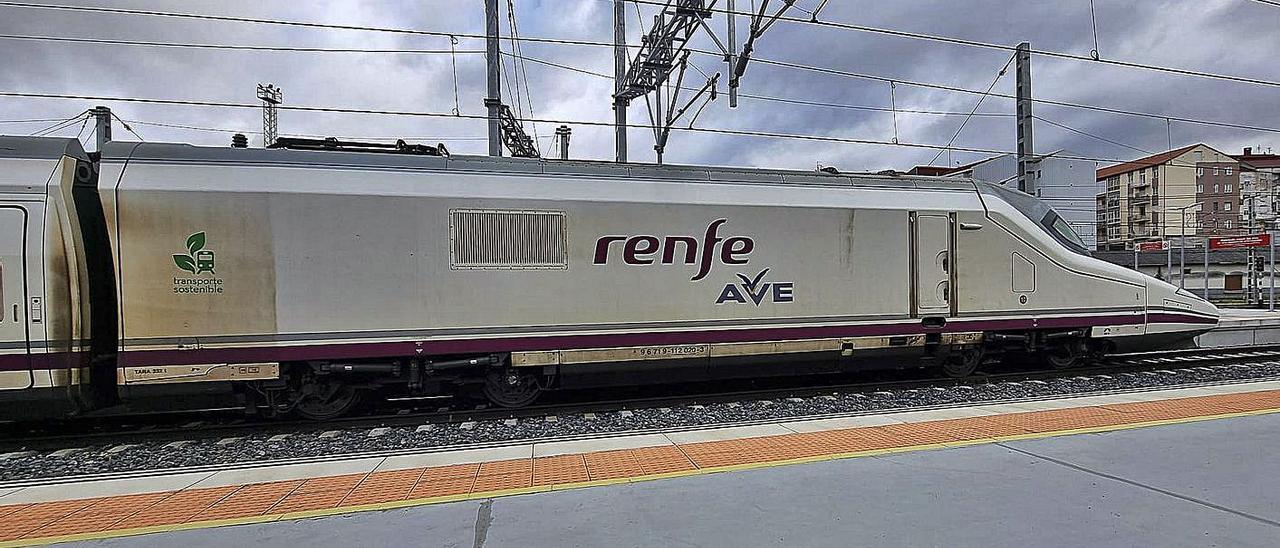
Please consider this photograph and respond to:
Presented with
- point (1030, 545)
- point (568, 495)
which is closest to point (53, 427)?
point (568, 495)

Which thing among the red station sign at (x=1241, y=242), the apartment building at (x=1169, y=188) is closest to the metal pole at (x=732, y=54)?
the red station sign at (x=1241, y=242)

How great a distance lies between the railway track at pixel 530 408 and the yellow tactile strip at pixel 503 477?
261 centimetres

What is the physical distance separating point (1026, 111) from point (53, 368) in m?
15.6

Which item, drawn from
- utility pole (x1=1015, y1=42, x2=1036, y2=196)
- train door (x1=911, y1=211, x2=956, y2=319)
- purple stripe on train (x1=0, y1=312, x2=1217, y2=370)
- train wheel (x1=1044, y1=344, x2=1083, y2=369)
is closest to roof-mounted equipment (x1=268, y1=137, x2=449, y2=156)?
purple stripe on train (x1=0, y1=312, x2=1217, y2=370)

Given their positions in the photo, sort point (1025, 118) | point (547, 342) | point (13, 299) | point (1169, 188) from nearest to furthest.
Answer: point (13, 299)
point (547, 342)
point (1025, 118)
point (1169, 188)

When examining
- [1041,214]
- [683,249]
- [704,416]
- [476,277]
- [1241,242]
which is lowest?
[704,416]

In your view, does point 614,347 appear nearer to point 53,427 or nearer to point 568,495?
point 568,495

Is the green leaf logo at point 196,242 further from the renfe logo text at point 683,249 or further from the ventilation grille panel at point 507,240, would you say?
the renfe logo text at point 683,249

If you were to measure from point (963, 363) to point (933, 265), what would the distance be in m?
1.66

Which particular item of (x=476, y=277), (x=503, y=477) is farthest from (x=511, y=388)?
(x=503, y=477)

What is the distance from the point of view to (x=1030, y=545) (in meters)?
3.41

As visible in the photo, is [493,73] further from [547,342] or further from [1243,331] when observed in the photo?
[1243,331]

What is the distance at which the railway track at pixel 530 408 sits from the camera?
7.12 meters

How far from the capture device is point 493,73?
37.0 feet
